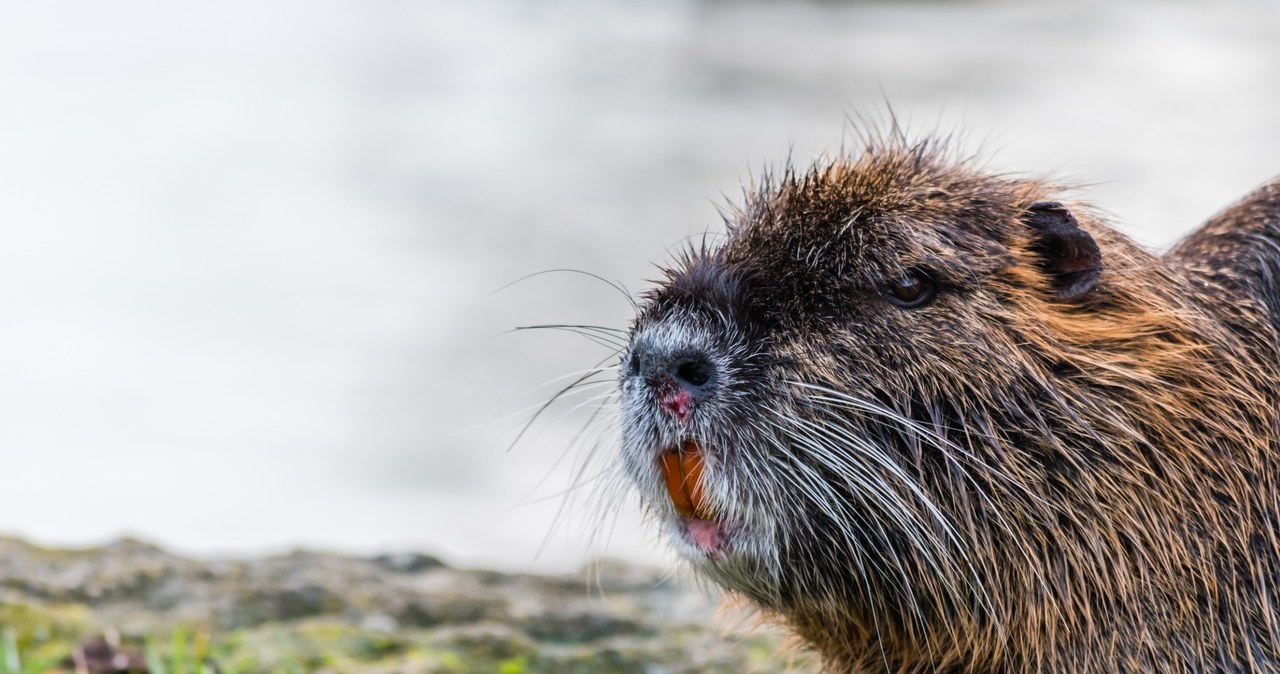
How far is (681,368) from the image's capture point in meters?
2.75

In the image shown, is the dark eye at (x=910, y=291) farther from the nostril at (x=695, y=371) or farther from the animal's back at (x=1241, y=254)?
the animal's back at (x=1241, y=254)

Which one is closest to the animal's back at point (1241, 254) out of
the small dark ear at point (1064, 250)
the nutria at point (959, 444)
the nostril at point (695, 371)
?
the nutria at point (959, 444)

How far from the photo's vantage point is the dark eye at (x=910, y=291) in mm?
2838

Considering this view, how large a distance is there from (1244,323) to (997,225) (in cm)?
59

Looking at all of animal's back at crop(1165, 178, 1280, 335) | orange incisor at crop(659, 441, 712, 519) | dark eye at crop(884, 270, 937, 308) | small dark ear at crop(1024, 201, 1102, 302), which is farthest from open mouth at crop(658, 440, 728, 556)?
animal's back at crop(1165, 178, 1280, 335)

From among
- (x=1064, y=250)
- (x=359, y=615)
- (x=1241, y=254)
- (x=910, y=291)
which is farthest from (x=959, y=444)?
(x=359, y=615)

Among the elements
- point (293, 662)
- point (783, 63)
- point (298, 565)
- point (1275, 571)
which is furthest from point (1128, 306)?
point (783, 63)

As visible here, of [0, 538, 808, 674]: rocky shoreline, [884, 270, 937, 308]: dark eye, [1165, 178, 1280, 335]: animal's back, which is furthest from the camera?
[0, 538, 808, 674]: rocky shoreline

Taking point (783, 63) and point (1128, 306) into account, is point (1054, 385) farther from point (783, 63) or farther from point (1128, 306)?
point (783, 63)

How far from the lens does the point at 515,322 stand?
12.6 m

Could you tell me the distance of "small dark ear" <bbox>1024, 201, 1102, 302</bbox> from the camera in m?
2.92

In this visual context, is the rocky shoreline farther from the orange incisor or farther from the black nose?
the black nose

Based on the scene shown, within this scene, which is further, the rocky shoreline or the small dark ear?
the rocky shoreline

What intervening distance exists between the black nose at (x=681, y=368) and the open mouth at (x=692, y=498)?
111 mm
